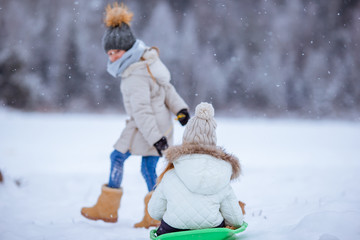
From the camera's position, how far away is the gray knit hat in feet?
9.45

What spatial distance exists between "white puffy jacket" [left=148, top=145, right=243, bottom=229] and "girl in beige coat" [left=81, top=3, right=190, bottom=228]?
0.87 m

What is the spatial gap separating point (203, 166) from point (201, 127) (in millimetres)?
240

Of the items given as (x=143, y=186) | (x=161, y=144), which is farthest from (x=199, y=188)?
(x=143, y=186)

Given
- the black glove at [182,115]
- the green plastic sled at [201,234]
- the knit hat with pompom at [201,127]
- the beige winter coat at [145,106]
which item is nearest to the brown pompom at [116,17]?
the beige winter coat at [145,106]

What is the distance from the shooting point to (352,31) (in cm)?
1550

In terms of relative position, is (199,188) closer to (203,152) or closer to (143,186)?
(203,152)

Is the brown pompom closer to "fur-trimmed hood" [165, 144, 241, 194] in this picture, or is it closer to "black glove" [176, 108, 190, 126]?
"black glove" [176, 108, 190, 126]

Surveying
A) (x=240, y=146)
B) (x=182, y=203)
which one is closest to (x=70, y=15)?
(x=240, y=146)

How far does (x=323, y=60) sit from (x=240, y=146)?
9670mm

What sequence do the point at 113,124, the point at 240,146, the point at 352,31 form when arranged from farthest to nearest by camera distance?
the point at 352,31 < the point at 113,124 < the point at 240,146

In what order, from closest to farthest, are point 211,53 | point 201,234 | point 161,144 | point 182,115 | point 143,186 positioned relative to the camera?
point 201,234, point 161,144, point 182,115, point 143,186, point 211,53

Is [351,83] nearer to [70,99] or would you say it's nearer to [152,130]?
[70,99]

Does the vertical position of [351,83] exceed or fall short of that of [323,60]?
it falls short

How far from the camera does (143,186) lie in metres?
4.30
